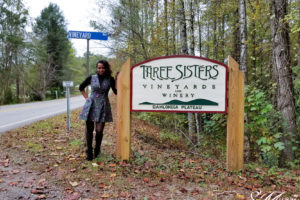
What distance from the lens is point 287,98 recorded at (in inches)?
188

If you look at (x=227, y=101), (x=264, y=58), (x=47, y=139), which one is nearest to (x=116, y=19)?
(x=47, y=139)

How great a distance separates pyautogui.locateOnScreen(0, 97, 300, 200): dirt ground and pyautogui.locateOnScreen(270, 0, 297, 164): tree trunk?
73 centimetres

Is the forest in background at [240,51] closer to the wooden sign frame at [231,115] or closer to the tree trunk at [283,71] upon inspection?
the tree trunk at [283,71]

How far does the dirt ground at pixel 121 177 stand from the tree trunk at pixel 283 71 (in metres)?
0.73

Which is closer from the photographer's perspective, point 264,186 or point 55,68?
point 264,186

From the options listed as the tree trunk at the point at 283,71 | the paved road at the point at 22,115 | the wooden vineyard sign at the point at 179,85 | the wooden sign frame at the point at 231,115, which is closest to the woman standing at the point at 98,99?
the wooden sign frame at the point at 231,115

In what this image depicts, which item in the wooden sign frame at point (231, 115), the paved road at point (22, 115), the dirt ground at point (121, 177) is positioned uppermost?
the wooden sign frame at point (231, 115)

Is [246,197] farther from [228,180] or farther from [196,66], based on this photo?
[196,66]

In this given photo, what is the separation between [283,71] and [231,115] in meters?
2.04

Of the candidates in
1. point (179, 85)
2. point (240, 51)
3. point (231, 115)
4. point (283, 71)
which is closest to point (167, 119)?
point (240, 51)

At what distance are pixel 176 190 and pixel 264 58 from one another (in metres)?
8.53

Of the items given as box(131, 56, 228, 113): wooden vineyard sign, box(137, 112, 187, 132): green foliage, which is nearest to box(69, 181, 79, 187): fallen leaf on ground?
box(131, 56, 228, 113): wooden vineyard sign

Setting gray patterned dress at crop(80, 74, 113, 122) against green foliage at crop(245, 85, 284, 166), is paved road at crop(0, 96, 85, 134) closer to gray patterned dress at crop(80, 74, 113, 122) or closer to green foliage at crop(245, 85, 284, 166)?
gray patterned dress at crop(80, 74, 113, 122)

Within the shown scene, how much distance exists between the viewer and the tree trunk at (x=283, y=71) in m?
4.69
